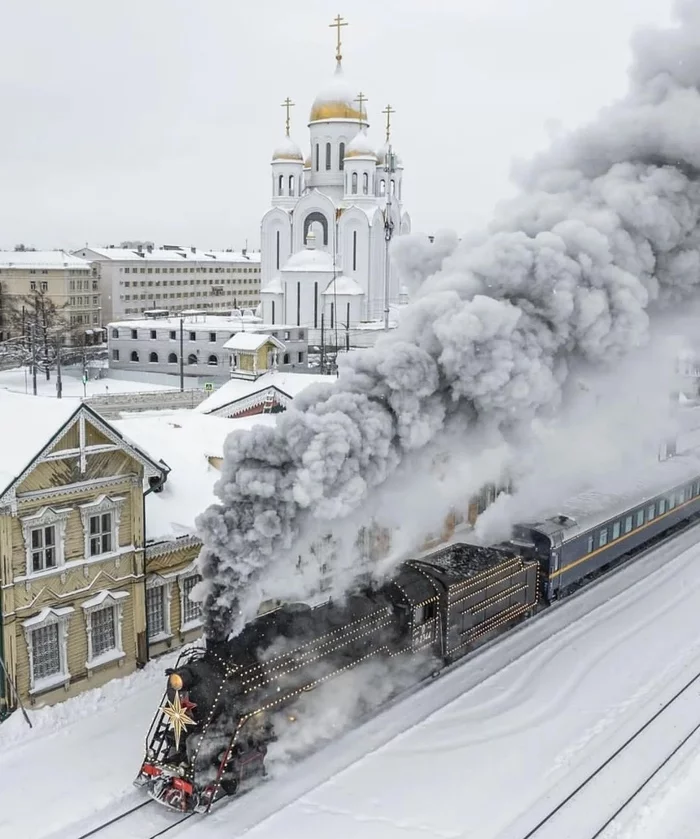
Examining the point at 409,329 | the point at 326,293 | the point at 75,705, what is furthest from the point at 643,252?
the point at 326,293

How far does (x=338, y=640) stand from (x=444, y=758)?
3.00 meters

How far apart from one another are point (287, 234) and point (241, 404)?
47823 millimetres

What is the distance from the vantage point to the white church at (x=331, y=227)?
231 ft

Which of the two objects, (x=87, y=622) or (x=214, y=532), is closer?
(x=214, y=532)

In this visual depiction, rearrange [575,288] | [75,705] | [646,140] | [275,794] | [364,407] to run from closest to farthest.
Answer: [275,794]
[364,407]
[75,705]
[575,288]
[646,140]

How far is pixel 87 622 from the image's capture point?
60.2 ft

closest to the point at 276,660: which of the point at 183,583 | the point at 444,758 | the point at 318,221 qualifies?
the point at 444,758

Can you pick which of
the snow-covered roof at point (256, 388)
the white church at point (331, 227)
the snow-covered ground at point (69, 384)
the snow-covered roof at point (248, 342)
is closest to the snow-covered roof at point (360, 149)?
the white church at point (331, 227)

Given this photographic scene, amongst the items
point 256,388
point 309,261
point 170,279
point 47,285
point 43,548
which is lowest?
point 43,548

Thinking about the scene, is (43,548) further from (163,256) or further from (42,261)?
(163,256)

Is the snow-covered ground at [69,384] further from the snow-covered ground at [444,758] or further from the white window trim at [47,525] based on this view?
the snow-covered ground at [444,758]

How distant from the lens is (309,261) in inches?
2778

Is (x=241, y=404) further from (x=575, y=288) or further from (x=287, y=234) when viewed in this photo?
(x=287, y=234)

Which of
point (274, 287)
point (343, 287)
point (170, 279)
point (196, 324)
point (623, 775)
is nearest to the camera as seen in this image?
point (623, 775)
